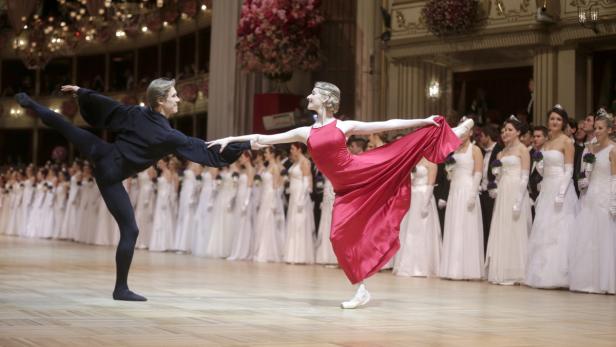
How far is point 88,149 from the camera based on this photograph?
698 centimetres

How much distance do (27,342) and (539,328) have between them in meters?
2.98

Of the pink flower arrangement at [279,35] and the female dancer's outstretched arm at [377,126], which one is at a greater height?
the pink flower arrangement at [279,35]

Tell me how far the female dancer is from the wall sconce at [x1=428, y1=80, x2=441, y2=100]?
814 centimetres

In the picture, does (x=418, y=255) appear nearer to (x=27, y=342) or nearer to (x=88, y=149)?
(x=88, y=149)

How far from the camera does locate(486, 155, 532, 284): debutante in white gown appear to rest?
999 centimetres

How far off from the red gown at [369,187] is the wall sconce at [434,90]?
8.11 meters

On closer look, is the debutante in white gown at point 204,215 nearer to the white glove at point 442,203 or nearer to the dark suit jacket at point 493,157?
the white glove at point 442,203

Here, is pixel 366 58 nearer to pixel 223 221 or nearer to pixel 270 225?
pixel 223 221

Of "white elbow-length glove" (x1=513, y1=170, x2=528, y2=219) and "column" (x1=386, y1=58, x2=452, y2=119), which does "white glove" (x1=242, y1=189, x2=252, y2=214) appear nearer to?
"column" (x1=386, y1=58, x2=452, y2=119)

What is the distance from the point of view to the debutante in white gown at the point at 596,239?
8844 millimetres

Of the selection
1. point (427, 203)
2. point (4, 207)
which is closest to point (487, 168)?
point (427, 203)

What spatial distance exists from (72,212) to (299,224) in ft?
28.5

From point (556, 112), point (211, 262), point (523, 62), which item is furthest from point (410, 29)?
point (556, 112)

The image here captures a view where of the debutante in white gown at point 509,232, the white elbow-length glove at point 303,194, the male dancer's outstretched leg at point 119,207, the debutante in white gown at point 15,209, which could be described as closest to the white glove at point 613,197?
the debutante in white gown at point 509,232
